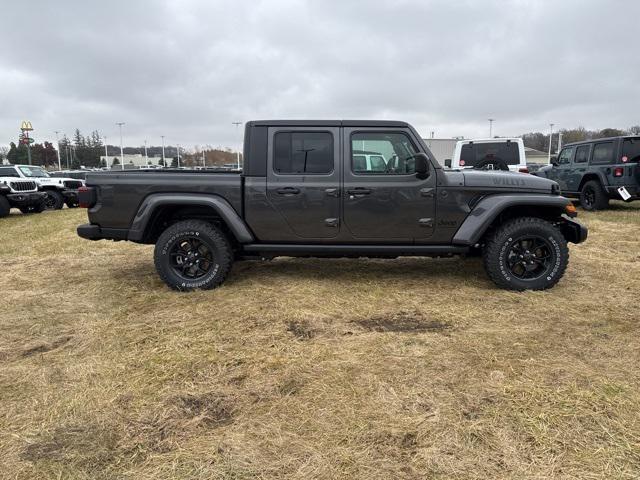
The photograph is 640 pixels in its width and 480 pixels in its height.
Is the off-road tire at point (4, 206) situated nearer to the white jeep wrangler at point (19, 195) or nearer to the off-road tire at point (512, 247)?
the white jeep wrangler at point (19, 195)

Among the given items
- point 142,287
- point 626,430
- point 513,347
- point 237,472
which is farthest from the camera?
point 142,287

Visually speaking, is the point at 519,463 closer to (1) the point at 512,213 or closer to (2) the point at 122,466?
(2) the point at 122,466

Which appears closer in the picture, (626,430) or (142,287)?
(626,430)

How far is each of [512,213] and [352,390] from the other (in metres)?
2.98

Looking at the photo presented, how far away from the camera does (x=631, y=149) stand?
10305 mm

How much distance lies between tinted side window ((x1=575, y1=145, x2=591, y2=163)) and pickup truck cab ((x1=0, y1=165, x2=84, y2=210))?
1566 cm

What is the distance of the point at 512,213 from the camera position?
4.70 meters

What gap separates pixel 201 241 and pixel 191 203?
403 millimetres

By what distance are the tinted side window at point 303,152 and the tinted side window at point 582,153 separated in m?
9.51

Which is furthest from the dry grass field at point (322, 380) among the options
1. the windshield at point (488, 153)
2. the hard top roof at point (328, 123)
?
the windshield at point (488, 153)

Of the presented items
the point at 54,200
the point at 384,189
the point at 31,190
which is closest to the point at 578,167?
the point at 384,189

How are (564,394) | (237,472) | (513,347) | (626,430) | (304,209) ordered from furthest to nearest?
1. (304,209)
2. (513,347)
3. (564,394)
4. (626,430)
5. (237,472)

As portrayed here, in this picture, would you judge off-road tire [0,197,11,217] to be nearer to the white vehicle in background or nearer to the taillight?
the taillight

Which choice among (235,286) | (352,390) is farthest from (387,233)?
(352,390)
